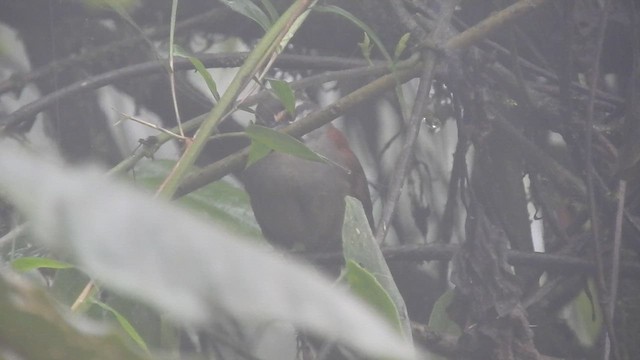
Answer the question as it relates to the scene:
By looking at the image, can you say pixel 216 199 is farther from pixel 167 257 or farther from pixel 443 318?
pixel 167 257

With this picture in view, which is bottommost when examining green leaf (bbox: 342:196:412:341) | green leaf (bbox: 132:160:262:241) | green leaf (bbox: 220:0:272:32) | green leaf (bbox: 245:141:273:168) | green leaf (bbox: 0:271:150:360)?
green leaf (bbox: 0:271:150:360)

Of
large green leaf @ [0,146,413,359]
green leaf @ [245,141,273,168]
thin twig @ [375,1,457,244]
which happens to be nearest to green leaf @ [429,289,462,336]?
thin twig @ [375,1,457,244]

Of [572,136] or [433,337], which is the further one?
[572,136]

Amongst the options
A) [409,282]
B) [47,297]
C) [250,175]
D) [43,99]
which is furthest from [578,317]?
[47,297]

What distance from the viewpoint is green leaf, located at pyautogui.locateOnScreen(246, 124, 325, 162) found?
2.01 feet

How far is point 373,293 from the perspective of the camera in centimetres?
40

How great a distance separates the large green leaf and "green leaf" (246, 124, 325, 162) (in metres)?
0.35

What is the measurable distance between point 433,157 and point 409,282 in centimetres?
16

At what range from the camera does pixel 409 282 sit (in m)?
0.95

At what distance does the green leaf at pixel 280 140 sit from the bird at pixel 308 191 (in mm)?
337

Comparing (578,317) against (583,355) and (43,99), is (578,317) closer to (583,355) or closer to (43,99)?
(583,355)

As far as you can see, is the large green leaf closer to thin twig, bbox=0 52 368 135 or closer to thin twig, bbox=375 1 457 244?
thin twig, bbox=375 1 457 244

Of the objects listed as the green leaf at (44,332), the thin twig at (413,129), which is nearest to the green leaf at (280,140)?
the thin twig at (413,129)

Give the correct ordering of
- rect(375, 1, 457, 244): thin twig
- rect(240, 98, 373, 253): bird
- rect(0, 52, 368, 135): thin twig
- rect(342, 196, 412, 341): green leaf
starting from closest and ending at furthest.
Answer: rect(342, 196, 412, 341): green leaf, rect(375, 1, 457, 244): thin twig, rect(0, 52, 368, 135): thin twig, rect(240, 98, 373, 253): bird
